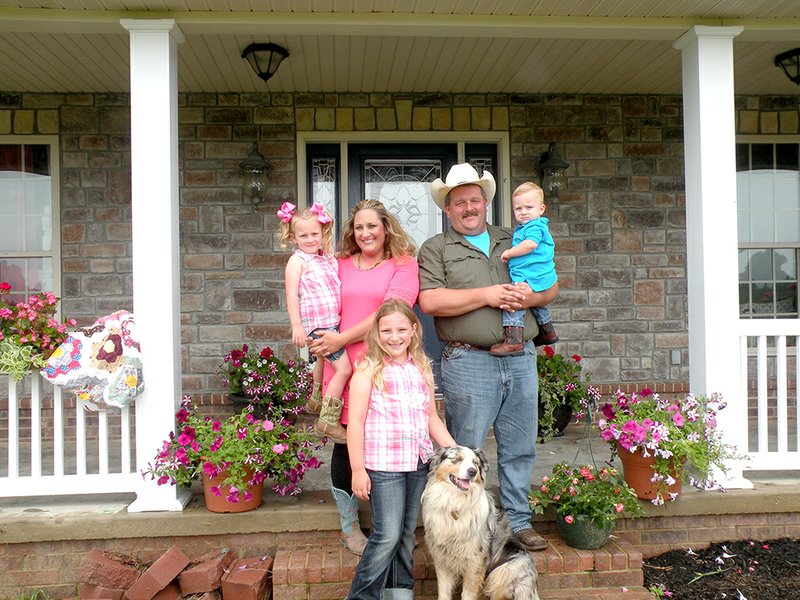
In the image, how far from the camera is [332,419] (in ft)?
9.00

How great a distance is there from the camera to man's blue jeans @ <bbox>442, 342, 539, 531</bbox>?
9.16 feet

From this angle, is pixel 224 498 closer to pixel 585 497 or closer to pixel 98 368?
pixel 98 368

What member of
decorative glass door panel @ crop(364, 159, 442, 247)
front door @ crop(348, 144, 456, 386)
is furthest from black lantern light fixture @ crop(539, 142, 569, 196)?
decorative glass door panel @ crop(364, 159, 442, 247)

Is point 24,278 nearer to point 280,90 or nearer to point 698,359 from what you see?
point 280,90

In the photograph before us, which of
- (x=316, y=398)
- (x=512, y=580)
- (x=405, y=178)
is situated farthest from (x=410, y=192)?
(x=512, y=580)

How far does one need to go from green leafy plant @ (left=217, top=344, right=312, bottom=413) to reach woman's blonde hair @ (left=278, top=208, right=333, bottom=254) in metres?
2.07

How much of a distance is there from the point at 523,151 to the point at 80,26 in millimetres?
3351

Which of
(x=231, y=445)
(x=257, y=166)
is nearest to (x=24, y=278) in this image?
(x=257, y=166)

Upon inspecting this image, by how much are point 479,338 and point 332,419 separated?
2.38ft

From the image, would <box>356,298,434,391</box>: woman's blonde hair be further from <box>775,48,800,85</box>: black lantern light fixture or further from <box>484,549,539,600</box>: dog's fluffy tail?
<box>775,48,800,85</box>: black lantern light fixture

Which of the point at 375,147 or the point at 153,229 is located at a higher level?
the point at 375,147

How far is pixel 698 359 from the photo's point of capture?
357cm

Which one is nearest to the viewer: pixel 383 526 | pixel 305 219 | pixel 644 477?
pixel 383 526

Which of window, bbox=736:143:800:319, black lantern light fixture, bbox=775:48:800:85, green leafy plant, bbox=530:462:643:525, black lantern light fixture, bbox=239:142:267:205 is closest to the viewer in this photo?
green leafy plant, bbox=530:462:643:525
